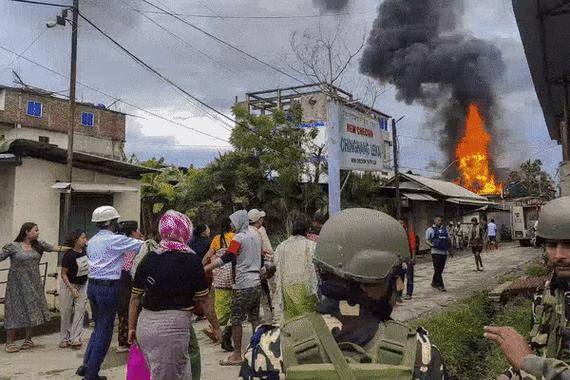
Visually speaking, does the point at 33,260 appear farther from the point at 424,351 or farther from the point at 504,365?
the point at 424,351

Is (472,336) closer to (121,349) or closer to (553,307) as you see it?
(121,349)

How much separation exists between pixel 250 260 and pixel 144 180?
16313mm

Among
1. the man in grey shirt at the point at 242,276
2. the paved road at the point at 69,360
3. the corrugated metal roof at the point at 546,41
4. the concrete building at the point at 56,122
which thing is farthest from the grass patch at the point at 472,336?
the concrete building at the point at 56,122

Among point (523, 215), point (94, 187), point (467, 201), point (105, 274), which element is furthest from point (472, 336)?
point (523, 215)

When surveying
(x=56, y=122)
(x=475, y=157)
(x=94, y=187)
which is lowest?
(x=94, y=187)

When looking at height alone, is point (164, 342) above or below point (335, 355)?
below

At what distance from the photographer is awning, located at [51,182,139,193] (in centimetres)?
896

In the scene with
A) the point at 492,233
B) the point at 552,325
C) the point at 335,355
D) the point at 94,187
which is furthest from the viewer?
the point at 492,233

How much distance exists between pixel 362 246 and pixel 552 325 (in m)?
1.12

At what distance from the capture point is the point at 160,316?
10.2 feet

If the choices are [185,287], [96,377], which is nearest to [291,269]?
[185,287]

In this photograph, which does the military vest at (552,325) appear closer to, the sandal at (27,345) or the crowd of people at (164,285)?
the crowd of people at (164,285)

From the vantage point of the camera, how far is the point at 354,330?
4.39ft

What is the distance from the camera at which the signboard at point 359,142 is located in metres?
6.40
